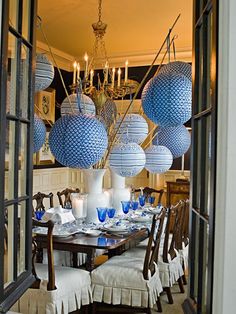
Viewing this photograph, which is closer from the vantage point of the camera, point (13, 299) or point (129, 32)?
point (13, 299)

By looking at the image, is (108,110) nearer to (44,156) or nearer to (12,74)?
(44,156)

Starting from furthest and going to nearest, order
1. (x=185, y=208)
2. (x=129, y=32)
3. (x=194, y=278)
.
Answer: (x=129, y=32) → (x=185, y=208) → (x=194, y=278)

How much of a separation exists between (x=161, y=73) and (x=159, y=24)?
2165mm

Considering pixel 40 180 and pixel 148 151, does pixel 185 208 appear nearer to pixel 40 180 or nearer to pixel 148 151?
pixel 148 151

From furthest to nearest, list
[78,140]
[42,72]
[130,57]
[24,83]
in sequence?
[130,57] < [42,72] < [78,140] < [24,83]

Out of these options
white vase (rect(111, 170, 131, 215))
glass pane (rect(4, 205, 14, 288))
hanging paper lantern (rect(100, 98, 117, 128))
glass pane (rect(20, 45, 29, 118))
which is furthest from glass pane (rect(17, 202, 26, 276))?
hanging paper lantern (rect(100, 98, 117, 128))

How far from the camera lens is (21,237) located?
1.70 metres

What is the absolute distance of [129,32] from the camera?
17.3 feet

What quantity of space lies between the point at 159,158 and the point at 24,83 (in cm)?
231

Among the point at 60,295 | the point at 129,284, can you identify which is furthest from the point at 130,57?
the point at 60,295

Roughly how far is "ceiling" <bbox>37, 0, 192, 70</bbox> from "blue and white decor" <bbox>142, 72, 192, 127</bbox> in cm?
165

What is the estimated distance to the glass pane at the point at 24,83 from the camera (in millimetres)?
1660

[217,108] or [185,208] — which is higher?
[217,108]

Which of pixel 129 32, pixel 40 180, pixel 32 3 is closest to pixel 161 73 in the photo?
pixel 32 3
